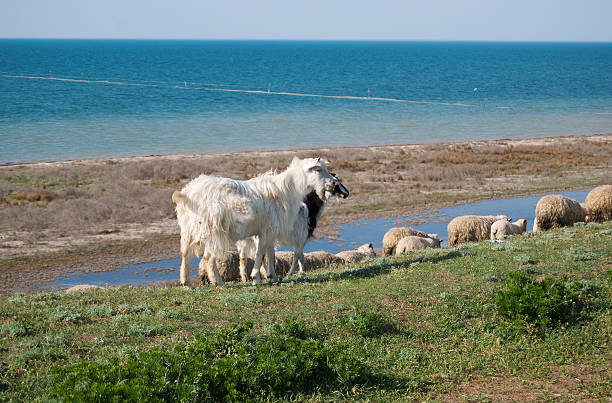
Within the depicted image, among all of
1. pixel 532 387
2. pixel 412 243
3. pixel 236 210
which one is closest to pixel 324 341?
pixel 532 387

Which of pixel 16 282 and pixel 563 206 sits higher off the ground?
pixel 563 206

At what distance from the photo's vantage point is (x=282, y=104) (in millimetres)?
83312

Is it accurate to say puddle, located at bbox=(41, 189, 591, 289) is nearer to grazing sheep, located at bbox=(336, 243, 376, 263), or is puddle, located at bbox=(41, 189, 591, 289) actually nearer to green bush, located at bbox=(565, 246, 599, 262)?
grazing sheep, located at bbox=(336, 243, 376, 263)

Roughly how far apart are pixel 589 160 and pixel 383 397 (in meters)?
40.9

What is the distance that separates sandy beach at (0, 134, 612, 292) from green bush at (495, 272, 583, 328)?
15.7 meters

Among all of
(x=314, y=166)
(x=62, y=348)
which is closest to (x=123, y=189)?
(x=314, y=166)

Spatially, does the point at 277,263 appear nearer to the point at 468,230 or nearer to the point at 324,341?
the point at 468,230

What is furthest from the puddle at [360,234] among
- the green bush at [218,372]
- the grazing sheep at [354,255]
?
the green bush at [218,372]

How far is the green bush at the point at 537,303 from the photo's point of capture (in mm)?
9195

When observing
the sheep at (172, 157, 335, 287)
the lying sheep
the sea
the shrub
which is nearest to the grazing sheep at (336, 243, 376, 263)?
the lying sheep

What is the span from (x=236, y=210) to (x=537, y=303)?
5725 millimetres

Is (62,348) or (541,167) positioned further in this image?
(541,167)

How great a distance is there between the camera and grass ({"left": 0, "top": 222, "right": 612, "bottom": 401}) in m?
6.88

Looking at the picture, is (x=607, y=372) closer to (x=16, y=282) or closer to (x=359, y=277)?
(x=359, y=277)
